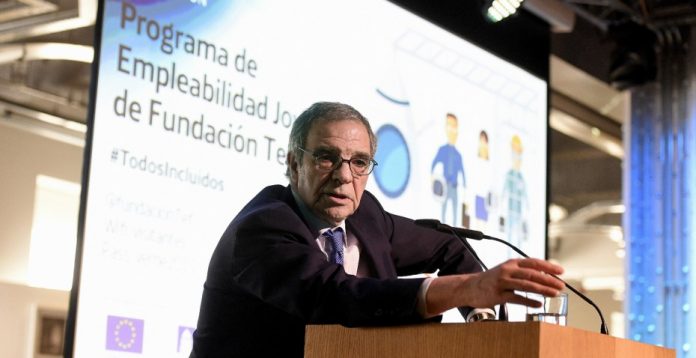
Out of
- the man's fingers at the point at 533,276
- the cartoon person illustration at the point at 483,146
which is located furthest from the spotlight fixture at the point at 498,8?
the man's fingers at the point at 533,276

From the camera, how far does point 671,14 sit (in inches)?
245

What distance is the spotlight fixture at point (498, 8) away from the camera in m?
5.30

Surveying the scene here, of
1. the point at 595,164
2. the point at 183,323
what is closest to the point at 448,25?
the point at 183,323

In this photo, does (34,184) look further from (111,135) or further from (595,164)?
(111,135)

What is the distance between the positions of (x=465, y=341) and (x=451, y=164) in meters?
3.06

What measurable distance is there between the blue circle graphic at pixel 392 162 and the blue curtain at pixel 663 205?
2.42 metres

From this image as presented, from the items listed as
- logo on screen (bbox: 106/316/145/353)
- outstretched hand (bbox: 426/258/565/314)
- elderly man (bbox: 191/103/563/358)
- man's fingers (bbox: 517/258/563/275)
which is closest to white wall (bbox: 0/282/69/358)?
logo on screen (bbox: 106/316/145/353)

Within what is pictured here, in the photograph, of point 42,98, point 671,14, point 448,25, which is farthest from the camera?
point 42,98

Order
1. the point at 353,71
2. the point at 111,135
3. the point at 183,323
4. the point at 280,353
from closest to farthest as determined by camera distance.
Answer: the point at 280,353 → the point at 111,135 → the point at 183,323 → the point at 353,71

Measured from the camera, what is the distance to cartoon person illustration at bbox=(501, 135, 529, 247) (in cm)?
536

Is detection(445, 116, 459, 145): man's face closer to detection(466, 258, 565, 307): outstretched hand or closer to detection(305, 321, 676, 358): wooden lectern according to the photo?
detection(305, 321, 676, 358): wooden lectern

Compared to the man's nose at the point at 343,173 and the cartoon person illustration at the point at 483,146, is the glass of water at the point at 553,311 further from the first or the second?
the cartoon person illustration at the point at 483,146

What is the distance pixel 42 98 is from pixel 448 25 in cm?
403

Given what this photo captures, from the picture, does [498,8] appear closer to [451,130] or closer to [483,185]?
[451,130]
